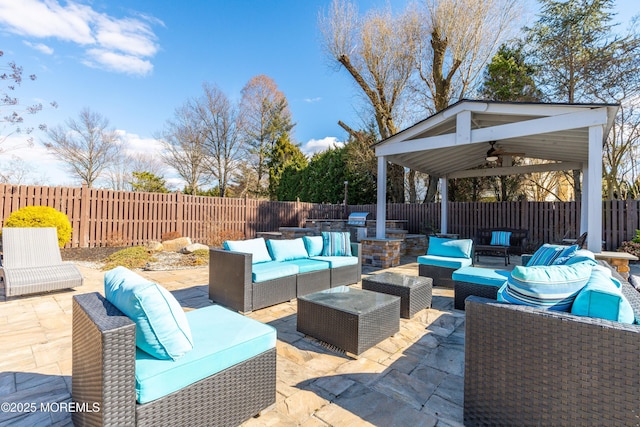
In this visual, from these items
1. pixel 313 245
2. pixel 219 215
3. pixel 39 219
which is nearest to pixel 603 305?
pixel 313 245

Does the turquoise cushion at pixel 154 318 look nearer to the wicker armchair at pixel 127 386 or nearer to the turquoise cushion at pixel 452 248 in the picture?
the wicker armchair at pixel 127 386

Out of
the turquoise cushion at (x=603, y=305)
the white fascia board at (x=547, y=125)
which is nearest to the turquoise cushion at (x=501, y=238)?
the white fascia board at (x=547, y=125)

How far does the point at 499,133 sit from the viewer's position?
5.20 metres

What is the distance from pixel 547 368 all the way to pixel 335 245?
352cm

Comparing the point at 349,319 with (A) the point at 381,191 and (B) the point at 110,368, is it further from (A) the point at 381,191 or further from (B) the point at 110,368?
(A) the point at 381,191

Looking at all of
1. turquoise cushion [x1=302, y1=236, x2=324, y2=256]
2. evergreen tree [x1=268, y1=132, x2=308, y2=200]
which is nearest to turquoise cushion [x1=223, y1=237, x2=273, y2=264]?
turquoise cushion [x1=302, y1=236, x2=324, y2=256]

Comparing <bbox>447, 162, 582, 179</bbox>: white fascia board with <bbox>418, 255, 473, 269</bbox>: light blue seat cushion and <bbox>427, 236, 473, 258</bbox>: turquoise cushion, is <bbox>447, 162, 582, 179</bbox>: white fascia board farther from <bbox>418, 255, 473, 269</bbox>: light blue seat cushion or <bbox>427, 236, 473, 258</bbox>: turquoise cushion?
<bbox>418, 255, 473, 269</bbox>: light blue seat cushion

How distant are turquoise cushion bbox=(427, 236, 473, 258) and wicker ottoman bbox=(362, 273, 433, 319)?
130 centimetres

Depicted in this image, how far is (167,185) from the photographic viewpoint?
1919 centimetres

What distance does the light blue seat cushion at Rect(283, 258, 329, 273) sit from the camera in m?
4.00

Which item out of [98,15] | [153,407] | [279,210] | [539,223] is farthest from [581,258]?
[98,15]

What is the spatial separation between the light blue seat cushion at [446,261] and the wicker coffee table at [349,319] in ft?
6.47

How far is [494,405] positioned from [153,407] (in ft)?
5.51

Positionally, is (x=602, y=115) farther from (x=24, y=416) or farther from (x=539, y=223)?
(x=24, y=416)
